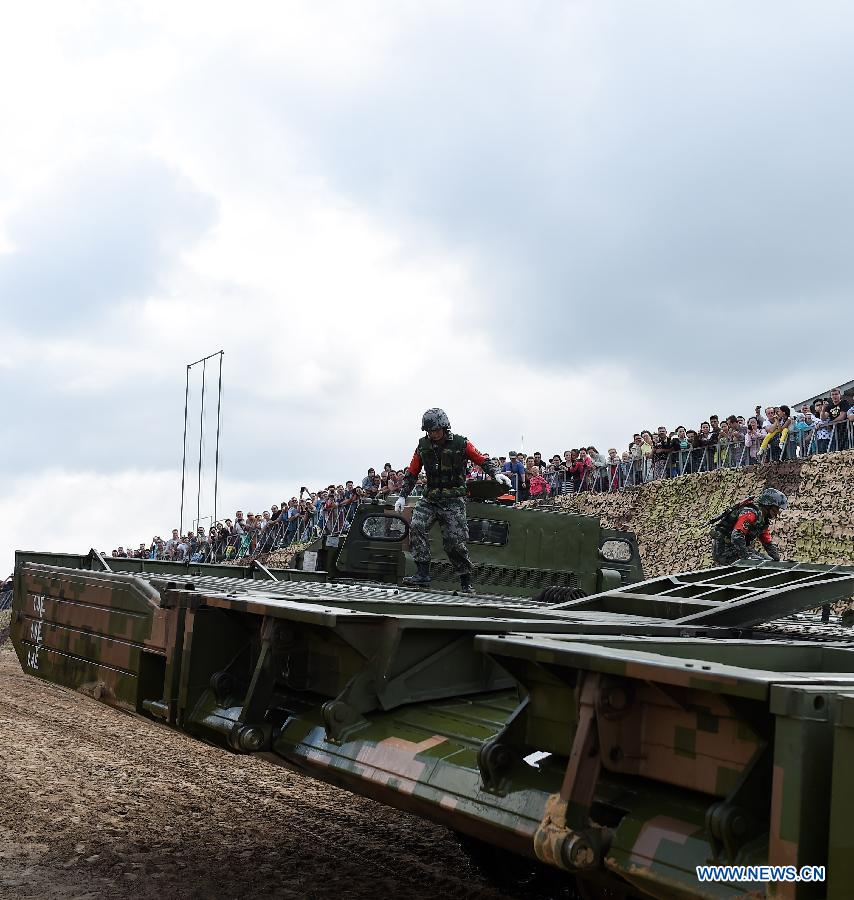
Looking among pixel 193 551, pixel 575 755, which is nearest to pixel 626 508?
pixel 193 551

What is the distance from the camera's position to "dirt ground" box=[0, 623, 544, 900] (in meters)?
4.71

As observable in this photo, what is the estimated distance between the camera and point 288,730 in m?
3.93

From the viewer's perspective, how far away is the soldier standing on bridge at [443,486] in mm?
7652

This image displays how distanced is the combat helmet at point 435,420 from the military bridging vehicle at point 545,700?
8.47 feet

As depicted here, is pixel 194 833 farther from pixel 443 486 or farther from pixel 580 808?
pixel 580 808

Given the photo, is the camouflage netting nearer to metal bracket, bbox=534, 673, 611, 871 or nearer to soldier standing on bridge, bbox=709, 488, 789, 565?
soldier standing on bridge, bbox=709, 488, 789, 565

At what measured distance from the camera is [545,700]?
9.46 feet

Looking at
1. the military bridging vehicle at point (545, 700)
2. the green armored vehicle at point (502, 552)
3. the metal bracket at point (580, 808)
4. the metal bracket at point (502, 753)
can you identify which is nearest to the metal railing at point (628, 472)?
the green armored vehicle at point (502, 552)

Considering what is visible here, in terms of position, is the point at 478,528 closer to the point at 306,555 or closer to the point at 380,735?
the point at 306,555

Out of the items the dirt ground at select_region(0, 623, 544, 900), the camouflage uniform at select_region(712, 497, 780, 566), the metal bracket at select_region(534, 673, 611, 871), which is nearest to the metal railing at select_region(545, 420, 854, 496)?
the camouflage uniform at select_region(712, 497, 780, 566)

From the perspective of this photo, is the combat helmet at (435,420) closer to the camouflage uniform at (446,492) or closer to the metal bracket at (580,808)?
the camouflage uniform at (446,492)

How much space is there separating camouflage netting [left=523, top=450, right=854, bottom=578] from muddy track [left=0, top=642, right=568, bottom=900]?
12.9 metres

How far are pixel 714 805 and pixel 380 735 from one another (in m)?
1.46

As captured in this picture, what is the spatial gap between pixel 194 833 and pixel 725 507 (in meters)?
15.5
